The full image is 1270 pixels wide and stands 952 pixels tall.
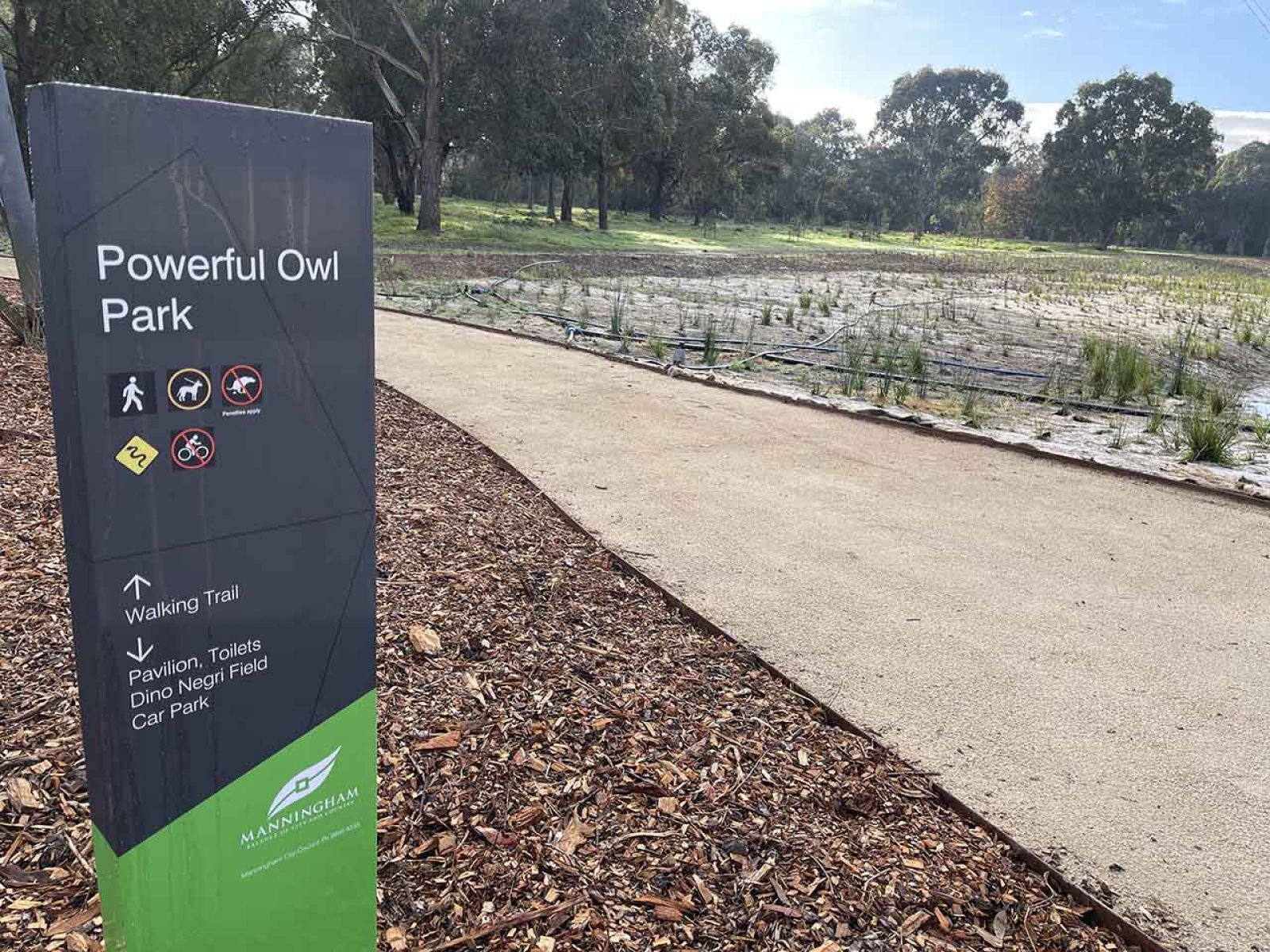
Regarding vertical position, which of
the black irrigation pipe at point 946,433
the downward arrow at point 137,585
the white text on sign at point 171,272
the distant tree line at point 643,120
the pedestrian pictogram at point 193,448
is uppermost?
the distant tree line at point 643,120

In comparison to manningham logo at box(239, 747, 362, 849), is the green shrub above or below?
below

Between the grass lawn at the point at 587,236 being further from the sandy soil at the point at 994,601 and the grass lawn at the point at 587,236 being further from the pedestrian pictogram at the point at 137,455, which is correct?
the pedestrian pictogram at the point at 137,455

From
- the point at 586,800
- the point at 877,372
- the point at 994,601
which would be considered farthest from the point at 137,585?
the point at 877,372

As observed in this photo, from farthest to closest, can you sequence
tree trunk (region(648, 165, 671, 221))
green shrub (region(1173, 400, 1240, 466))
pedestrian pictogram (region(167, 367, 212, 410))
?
tree trunk (region(648, 165, 671, 221))
green shrub (region(1173, 400, 1240, 466))
pedestrian pictogram (region(167, 367, 212, 410))

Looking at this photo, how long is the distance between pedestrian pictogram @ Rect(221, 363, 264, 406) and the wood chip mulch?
1454 millimetres

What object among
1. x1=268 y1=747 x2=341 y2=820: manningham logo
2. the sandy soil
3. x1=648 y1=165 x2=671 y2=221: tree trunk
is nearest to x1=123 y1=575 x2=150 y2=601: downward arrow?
x1=268 y1=747 x2=341 y2=820: manningham logo

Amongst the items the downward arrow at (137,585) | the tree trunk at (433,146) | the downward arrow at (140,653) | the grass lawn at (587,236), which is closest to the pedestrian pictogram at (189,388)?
the downward arrow at (137,585)

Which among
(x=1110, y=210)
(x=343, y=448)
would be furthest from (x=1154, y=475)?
(x=1110, y=210)

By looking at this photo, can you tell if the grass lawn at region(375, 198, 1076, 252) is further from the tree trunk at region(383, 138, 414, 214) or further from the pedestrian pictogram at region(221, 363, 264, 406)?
the pedestrian pictogram at region(221, 363, 264, 406)

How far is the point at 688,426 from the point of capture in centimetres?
795

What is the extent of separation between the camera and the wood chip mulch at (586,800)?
Result: 2.52 meters

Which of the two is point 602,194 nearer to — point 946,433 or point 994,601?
point 946,433

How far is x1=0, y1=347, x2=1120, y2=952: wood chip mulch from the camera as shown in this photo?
8.27 feet

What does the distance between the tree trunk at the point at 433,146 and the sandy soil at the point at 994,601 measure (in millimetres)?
24681
